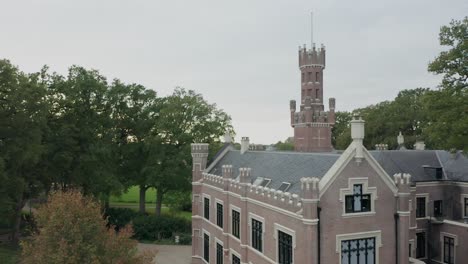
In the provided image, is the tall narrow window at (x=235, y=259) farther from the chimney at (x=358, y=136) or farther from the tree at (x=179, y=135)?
the tree at (x=179, y=135)

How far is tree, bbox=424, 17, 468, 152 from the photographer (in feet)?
74.6

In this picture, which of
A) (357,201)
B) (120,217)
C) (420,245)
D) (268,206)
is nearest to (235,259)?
(268,206)

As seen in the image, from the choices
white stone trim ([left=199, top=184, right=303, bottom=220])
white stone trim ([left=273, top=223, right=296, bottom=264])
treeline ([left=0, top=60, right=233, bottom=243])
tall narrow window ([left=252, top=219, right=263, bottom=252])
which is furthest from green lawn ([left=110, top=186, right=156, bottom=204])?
white stone trim ([left=273, top=223, right=296, bottom=264])

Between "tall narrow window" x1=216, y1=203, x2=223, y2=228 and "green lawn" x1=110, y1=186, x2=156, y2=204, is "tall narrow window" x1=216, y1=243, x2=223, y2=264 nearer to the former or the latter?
"tall narrow window" x1=216, y1=203, x2=223, y2=228

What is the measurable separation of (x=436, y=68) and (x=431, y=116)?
312 cm

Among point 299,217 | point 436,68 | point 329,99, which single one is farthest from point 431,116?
point 329,99

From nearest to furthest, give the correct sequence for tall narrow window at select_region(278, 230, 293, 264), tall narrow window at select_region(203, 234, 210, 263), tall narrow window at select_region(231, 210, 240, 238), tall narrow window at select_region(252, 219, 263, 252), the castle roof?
1. tall narrow window at select_region(278, 230, 293, 264)
2. the castle roof
3. tall narrow window at select_region(252, 219, 263, 252)
4. tall narrow window at select_region(231, 210, 240, 238)
5. tall narrow window at select_region(203, 234, 210, 263)

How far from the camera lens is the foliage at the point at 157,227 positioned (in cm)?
4584

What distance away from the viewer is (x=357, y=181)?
2084cm

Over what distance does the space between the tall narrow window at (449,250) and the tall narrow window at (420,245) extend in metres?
1.60

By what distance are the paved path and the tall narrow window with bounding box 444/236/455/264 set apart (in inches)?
918

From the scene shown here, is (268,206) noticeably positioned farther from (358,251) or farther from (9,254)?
(9,254)

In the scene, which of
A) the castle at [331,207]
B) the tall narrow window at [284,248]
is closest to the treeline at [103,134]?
the castle at [331,207]

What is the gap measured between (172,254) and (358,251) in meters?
24.0
